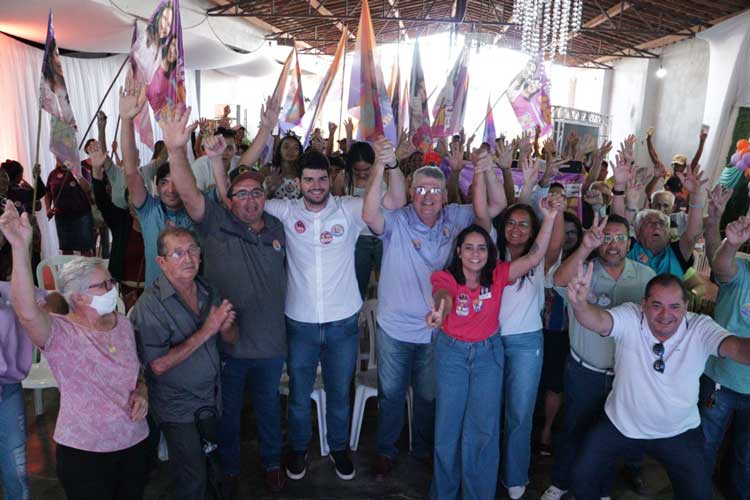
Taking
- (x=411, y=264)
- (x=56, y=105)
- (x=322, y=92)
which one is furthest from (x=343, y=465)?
(x=322, y=92)

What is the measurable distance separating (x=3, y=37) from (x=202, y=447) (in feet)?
20.8

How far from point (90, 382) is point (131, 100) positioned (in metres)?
1.36

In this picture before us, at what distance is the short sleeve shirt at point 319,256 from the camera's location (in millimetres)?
2576

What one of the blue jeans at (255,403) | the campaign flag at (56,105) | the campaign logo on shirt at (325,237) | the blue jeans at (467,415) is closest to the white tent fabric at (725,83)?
the blue jeans at (467,415)

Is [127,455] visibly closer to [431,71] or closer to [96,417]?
[96,417]

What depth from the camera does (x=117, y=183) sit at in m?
2.96

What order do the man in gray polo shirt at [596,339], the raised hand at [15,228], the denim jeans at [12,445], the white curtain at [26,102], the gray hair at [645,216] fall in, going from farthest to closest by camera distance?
the white curtain at [26,102]
the gray hair at [645,216]
the man in gray polo shirt at [596,339]
the denim jeans at [12,445]
the raised hand at [15,228]

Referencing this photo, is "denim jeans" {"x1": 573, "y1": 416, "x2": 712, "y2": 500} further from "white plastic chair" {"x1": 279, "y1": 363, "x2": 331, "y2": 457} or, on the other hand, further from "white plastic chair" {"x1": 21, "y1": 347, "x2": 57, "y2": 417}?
"white plastic chair" {"x1": 21, "y1": 347, "x2": 57, "y2": 417}

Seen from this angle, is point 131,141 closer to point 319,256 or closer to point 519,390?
point 319,256

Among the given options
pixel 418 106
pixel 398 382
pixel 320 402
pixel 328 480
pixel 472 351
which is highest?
pixel 418 106

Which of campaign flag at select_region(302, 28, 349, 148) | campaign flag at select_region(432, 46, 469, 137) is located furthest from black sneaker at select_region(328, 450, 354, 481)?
campaign flag at select_region(432, 46, 469, 137)

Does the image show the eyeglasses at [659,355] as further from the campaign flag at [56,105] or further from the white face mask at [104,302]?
the campaign flag at [56,105]

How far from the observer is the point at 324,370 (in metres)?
2.78

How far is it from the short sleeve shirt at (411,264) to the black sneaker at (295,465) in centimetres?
82
